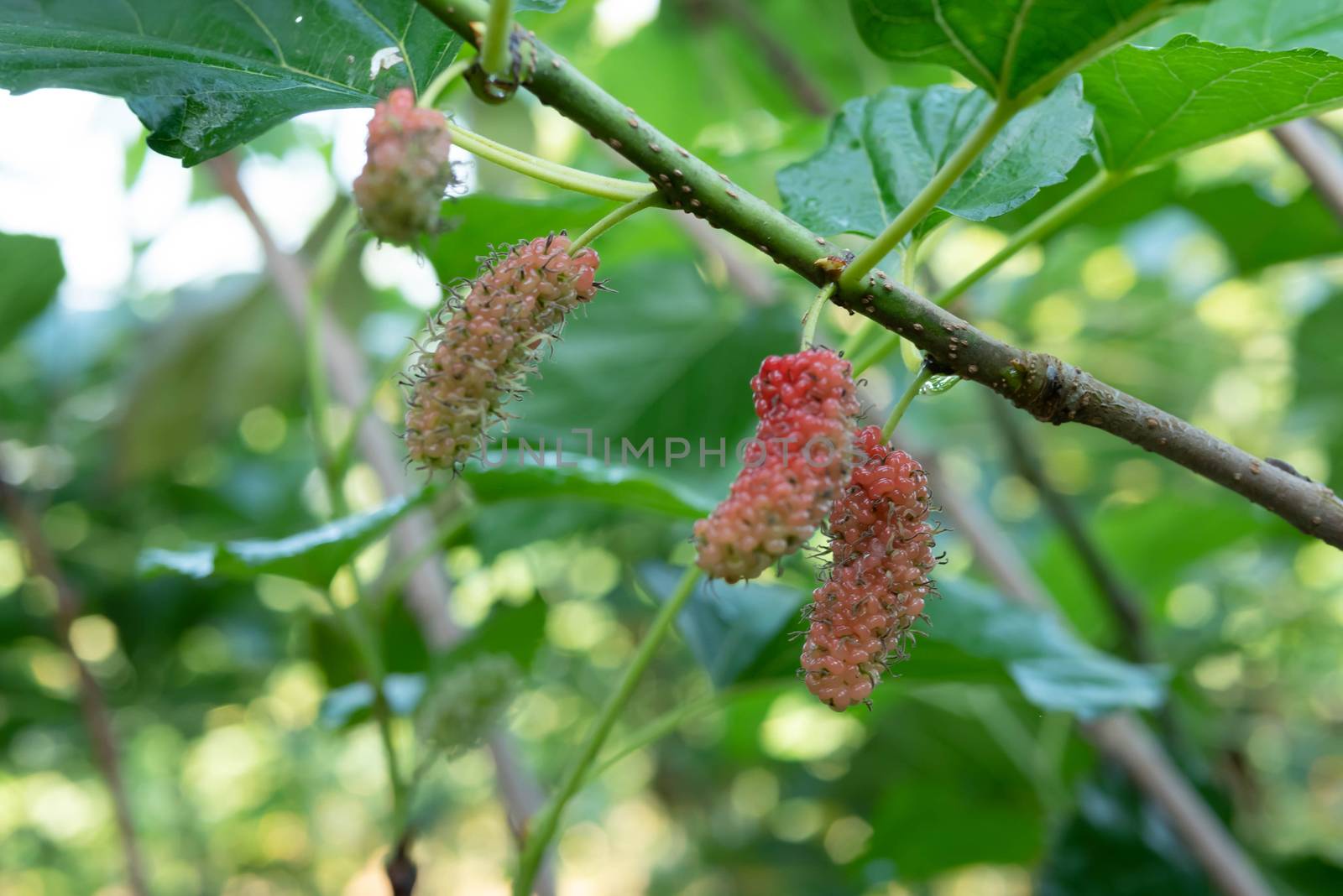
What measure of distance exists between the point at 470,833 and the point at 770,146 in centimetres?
242

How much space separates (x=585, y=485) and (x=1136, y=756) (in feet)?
1.89

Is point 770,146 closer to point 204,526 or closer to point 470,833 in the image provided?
point 204,526

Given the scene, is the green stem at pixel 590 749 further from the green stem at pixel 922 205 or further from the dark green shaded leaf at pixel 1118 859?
the dark green shaded leaf at pixel 1118 859

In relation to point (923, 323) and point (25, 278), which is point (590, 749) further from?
point (25, 278)

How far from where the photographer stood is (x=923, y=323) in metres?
0.37

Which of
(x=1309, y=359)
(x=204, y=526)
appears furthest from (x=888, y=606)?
(x=204, y=526)

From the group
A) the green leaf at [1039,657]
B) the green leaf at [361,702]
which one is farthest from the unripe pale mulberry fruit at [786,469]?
the green leaf at [361,702]

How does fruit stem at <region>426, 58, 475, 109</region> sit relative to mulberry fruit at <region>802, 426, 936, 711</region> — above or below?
above

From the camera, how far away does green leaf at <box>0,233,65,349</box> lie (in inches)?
38.6

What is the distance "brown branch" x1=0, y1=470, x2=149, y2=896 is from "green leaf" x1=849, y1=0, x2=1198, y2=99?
943 millimetres

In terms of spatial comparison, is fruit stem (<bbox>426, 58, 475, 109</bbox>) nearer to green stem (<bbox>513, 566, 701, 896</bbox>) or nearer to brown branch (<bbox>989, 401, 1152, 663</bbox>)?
green stem (<bbox>513, 566, 701, 896</bbox>)

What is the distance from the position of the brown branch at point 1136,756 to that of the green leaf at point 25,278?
839 millimetres

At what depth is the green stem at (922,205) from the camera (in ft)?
1.12

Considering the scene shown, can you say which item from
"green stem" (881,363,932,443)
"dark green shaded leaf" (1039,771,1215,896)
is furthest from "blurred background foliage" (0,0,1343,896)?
"green stem" (881,363,932,443)
